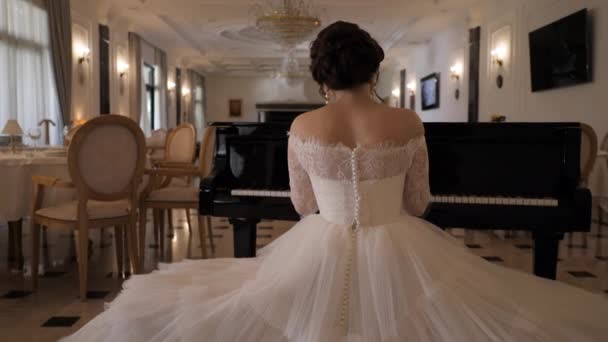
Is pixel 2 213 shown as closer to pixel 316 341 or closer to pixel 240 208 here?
pixel 240 208

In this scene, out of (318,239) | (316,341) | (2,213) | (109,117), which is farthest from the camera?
(2,213)

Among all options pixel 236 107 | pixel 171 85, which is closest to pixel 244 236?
pixel 171 85

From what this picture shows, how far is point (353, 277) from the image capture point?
1466mm

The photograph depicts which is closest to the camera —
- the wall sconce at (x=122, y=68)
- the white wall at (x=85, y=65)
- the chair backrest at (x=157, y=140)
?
the chair backrest at (x=157, y=140)

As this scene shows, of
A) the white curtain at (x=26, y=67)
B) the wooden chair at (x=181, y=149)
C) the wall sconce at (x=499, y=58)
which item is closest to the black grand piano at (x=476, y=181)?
the wooden chair at (x=181, y=149)

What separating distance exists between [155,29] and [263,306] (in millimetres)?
11665

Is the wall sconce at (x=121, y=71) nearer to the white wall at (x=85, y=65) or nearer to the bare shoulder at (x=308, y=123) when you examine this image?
the white wall at (x=85, y=65)

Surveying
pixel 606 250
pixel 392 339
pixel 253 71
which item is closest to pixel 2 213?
pixel 392 339

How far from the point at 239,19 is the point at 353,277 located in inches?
399

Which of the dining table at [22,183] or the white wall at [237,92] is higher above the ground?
the white wall at [237,92]

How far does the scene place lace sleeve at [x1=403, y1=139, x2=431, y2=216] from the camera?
170cm

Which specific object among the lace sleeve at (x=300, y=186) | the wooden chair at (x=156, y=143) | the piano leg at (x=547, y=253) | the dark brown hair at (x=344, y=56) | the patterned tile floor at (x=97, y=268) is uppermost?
the dark brown hair at (x=344, y=56)

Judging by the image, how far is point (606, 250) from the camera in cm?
492

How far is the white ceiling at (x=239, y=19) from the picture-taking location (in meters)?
9.67
